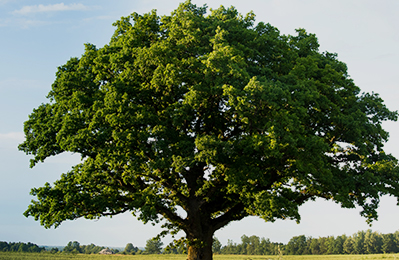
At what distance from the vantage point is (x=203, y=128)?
20312 millimetres

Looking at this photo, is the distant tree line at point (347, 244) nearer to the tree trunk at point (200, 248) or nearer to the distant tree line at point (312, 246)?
the distant tree line at point (312, 246)

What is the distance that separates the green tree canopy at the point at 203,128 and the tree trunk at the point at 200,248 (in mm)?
64

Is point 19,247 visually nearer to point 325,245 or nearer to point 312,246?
point 312,246

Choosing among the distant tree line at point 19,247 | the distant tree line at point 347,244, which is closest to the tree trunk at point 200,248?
the distant tree line at point 19,247

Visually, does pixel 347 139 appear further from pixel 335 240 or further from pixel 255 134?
pixel 335 240

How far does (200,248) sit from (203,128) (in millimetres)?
7672

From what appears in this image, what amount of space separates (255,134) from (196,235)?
7846 mm

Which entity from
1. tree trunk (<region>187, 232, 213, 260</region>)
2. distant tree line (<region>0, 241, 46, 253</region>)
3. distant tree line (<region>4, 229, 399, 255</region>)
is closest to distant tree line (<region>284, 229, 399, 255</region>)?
distant tree line (<region>4, 229, 399, 255</region>)

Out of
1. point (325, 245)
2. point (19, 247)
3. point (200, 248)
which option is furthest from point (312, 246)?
point (200, 248)

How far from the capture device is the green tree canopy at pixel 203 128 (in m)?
17.2

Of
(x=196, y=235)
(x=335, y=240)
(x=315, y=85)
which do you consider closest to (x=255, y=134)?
(x=315, y=85)

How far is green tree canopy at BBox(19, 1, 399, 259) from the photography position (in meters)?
17.2

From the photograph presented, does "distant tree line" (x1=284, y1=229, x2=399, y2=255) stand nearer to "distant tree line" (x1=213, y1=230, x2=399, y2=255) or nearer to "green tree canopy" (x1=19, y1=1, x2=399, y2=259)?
"distant tree line" (x1=213, y1=230, x2=399, y2=255)

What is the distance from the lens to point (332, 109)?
2134 cm
